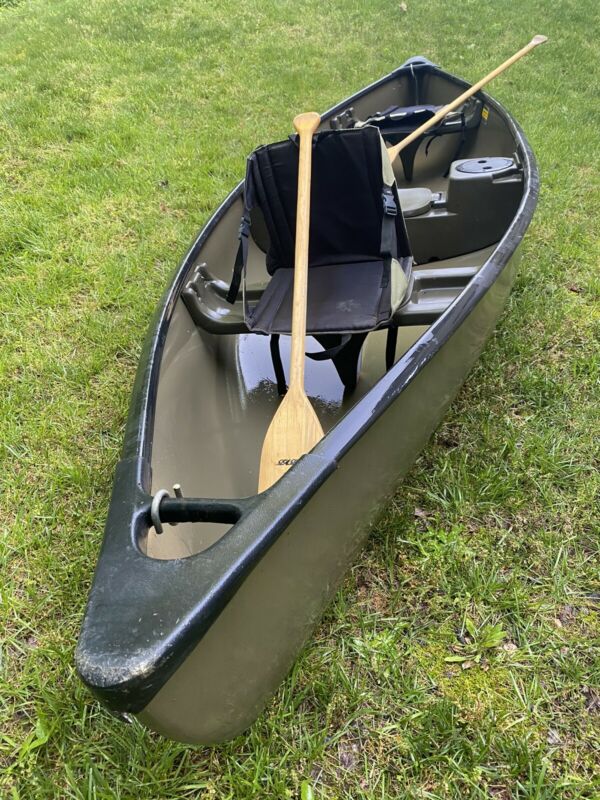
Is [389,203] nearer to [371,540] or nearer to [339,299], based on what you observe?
[339,299]

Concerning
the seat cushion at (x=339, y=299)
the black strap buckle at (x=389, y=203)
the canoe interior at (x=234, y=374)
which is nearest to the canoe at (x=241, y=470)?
the canoe interior at (x=234, y=374)

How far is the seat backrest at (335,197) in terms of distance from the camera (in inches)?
101

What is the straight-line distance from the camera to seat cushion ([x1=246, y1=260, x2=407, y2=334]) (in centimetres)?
246

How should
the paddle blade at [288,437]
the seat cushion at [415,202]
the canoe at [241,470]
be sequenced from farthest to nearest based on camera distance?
the seat cushion at [415,202] < the paddle blade at [288,437] < the canoe at [241,470]

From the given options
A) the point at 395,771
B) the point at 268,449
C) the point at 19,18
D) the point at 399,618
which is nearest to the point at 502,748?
the point at 395,771

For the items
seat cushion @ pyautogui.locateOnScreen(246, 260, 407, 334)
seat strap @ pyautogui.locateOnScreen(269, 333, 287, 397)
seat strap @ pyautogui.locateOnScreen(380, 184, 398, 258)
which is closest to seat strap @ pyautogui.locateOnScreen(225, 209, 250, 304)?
seat cushion @ pyautogui.locateOnScreen(246, 260, 407, 334)

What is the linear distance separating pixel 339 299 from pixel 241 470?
88 centimetres

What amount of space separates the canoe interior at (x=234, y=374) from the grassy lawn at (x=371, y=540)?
494 millimetres

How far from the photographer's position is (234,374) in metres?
2.74

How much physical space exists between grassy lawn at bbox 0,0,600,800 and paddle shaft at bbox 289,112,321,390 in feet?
2.48

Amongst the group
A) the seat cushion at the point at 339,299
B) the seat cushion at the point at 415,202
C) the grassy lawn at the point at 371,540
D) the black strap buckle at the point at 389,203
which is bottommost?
the grassy lawn at the point at 371,540

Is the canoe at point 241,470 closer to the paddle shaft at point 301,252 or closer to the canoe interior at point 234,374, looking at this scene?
the canoe interior at point 234,374

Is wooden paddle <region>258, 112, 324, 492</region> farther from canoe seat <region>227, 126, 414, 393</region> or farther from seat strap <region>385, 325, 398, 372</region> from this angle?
seat strap <region>385, 325, 398, 372</region>

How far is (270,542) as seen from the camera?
1.40 meters
